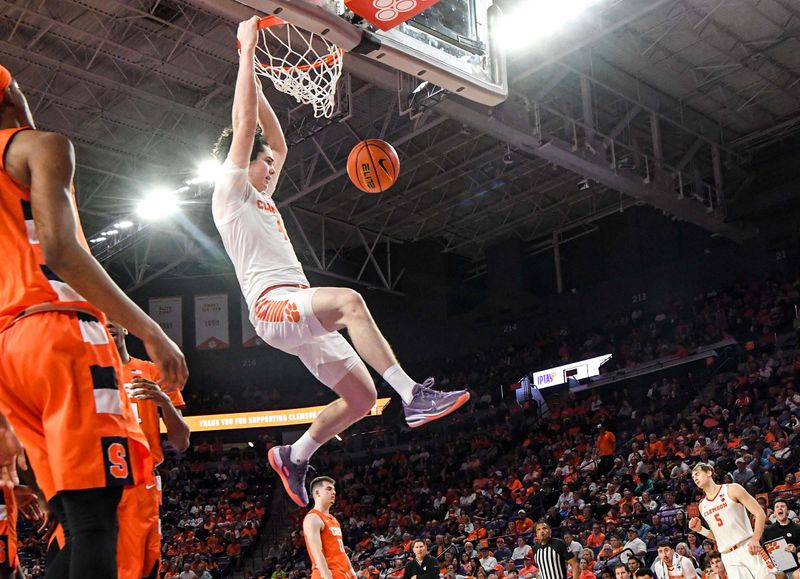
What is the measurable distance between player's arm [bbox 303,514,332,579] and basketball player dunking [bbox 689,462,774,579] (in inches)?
150

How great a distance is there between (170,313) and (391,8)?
74.4ft

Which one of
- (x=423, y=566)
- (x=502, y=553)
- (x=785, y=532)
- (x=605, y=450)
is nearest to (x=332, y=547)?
(x=423, y=566)

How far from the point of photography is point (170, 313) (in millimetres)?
28172

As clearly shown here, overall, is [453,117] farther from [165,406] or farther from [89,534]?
[89,534]

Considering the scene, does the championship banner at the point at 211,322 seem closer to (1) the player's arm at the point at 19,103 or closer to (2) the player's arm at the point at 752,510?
(2) the player's arm at the point at 752,510

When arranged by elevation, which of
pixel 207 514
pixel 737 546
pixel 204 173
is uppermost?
pixel 204 173

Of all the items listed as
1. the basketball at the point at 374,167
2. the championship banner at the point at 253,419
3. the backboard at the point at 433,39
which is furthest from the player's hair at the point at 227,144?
the championship banner at the point at 253,419

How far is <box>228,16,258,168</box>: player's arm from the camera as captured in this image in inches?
185

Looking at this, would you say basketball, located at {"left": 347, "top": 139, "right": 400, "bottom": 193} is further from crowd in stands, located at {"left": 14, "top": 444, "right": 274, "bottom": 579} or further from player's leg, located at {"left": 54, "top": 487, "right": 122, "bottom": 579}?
crowd in stands, located at {"left": 14, "top": 444, "right": 274, "bottom": 579}

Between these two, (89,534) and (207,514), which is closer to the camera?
(89,534)

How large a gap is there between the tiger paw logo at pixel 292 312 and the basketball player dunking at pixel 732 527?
5754mm

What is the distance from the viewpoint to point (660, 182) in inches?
793

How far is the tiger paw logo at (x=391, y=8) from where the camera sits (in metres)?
6.73

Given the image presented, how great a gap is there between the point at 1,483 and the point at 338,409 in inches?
82.2
